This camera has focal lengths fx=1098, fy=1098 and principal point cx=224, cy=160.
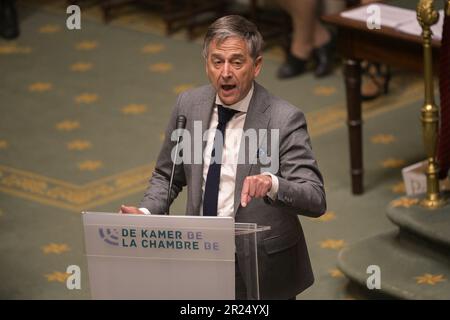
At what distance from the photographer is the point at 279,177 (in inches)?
141

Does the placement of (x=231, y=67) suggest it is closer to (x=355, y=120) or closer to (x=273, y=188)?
(x=273, y=188)

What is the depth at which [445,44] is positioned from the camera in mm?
5629

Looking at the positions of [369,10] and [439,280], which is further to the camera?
[369,10]

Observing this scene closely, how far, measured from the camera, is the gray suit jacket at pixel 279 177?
3.67 m

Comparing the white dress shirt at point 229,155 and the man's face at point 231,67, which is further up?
the man's face at point 231,67

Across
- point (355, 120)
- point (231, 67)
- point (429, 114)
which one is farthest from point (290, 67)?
point (231, 67)

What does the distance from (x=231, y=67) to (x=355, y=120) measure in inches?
129

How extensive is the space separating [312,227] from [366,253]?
658 mm

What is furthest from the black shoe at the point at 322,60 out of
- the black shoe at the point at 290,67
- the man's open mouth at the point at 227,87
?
the man's open mouth at the point at 227,87

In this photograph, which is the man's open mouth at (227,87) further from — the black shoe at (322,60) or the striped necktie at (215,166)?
the black shoe at (322,60)

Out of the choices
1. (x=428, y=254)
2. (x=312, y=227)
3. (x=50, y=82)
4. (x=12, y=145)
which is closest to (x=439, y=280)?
(x=428, y=254)

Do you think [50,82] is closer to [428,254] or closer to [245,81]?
[428,254]

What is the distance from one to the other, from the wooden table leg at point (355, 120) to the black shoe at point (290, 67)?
2.07 metres

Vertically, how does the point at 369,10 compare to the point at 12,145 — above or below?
above
